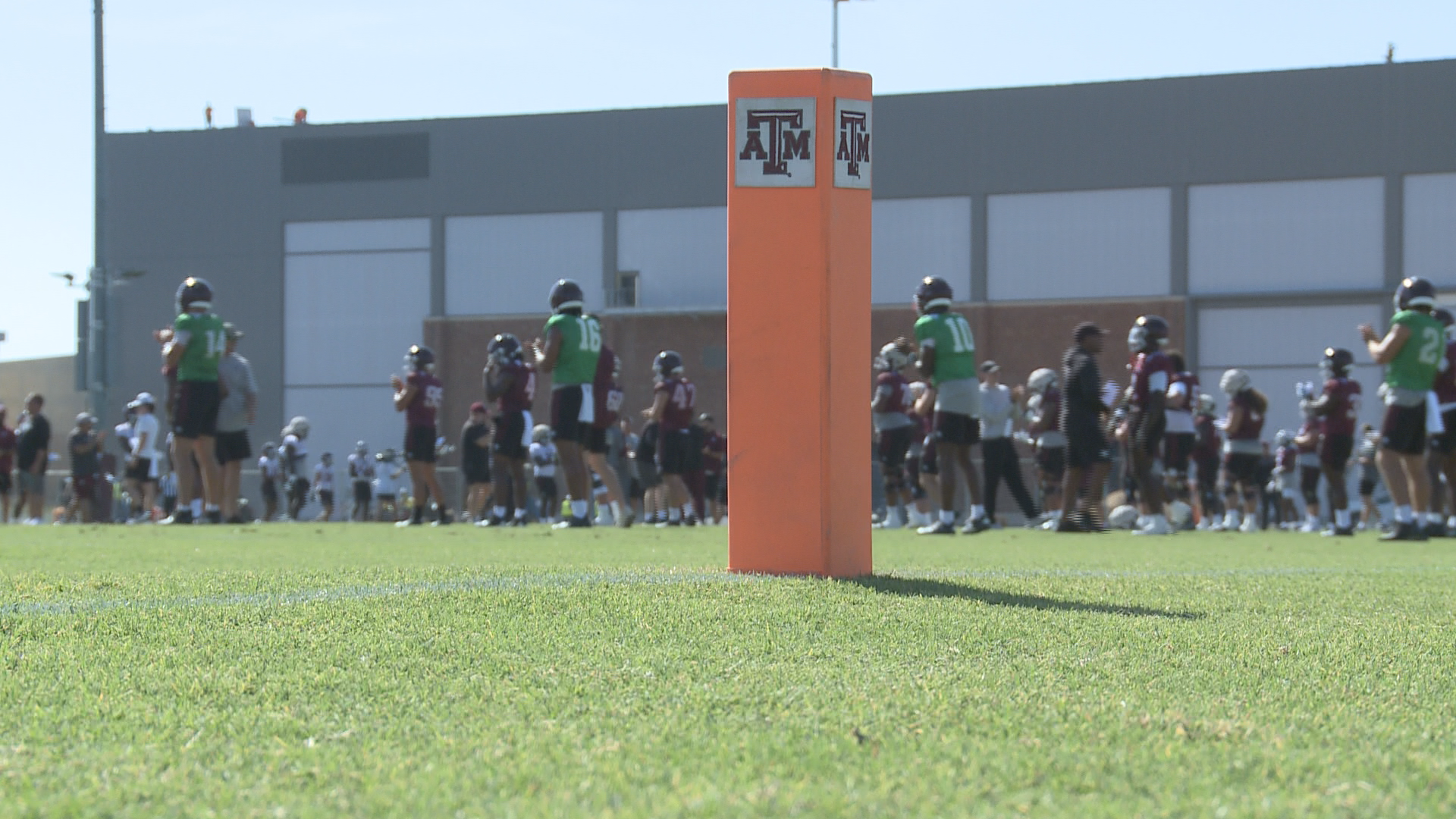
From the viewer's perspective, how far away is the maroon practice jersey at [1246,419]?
1834 cm

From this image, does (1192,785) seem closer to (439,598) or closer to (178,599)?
(439,598)

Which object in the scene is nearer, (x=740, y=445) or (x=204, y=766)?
(x=204, y=766)

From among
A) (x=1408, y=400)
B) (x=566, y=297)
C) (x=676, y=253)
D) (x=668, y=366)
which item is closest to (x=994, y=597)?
(x=1408, y=400)

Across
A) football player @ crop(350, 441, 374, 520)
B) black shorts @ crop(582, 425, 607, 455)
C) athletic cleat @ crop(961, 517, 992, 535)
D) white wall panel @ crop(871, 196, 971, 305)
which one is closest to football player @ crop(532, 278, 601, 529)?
black shorts @ crop(582, 425, 607, 455)

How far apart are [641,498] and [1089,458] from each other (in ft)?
40.1

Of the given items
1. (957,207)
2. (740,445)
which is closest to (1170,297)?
(957,207)

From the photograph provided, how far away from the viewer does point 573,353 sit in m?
13.4

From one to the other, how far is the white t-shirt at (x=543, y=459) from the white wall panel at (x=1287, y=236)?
1959 cm

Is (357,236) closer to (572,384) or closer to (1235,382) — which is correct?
(1235,382)

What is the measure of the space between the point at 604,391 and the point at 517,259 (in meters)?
28.8

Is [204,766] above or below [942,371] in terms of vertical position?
below

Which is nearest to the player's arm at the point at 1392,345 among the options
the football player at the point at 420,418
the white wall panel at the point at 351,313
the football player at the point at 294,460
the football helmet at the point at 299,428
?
the football player at the point at 420,418

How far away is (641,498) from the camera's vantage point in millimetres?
25109

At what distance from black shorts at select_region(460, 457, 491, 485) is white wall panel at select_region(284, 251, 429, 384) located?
81.8 feet
